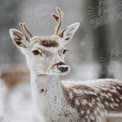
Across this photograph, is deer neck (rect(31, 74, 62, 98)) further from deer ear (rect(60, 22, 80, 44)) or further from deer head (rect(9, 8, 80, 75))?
deer ear (rect(60, 22, 80, 44))

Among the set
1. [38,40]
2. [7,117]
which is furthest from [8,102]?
[38,40]

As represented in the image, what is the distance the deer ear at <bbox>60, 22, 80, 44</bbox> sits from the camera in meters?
2.27

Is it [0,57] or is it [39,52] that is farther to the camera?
[0,57]

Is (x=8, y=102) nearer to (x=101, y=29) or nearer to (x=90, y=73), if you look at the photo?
(x=90, y=73)

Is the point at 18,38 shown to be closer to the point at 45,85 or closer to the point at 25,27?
the point at 25,27

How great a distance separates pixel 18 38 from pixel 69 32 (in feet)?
1.05

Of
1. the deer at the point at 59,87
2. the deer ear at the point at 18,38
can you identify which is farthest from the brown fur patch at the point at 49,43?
the deer ear at the point at 18,38

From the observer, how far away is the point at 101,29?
7.53 ft

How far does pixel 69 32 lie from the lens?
2.28 meters

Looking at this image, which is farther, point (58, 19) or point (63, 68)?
point (58, 19)

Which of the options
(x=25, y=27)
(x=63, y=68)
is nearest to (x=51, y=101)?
(x=63, y=68)

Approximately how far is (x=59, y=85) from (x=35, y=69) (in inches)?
7.1

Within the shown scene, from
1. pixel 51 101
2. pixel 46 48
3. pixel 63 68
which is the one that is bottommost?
pixel 51 101

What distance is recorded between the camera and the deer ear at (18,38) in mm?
2242
